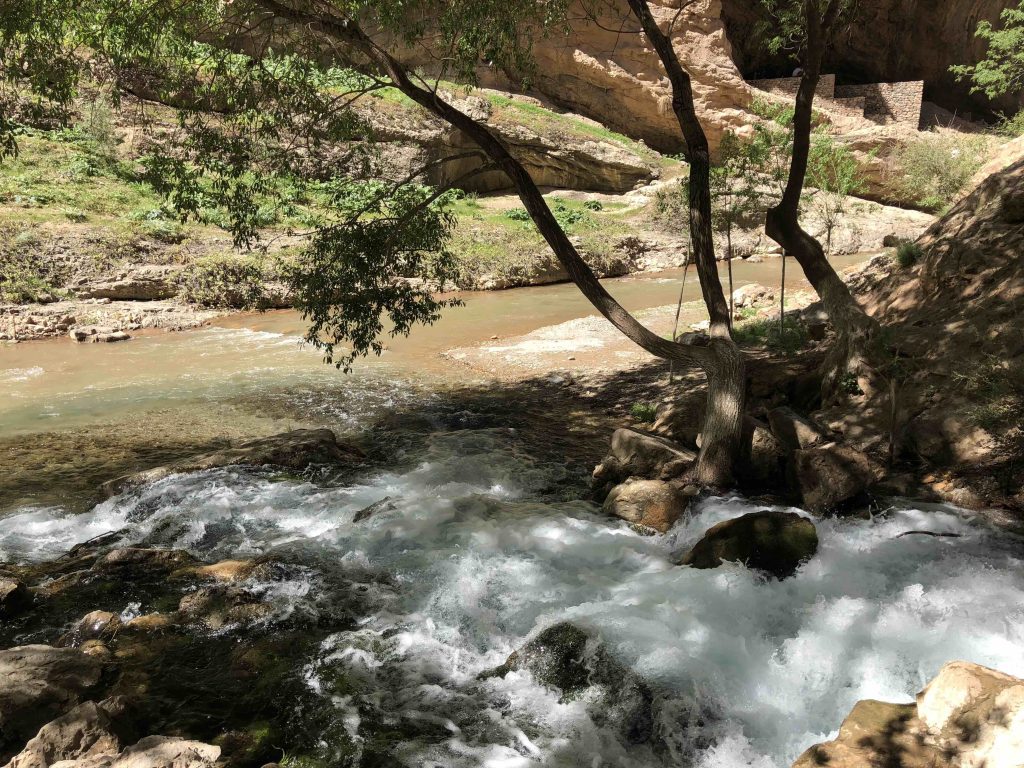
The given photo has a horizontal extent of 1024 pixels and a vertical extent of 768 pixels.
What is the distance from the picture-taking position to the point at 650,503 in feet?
24.9

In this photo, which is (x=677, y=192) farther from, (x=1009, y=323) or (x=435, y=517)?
(x=435, y=517)

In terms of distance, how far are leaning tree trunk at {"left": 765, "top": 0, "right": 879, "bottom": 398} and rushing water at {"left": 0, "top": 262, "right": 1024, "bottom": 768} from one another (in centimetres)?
259

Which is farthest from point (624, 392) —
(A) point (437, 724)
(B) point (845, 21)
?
(A) point (437, 724)

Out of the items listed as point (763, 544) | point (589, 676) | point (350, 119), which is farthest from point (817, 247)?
point (589, 676)

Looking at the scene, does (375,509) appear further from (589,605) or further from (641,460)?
(641,460)

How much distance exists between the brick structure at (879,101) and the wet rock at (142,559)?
3586cm

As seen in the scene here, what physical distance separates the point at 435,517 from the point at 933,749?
16.8ft

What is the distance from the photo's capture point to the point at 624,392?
1267cm

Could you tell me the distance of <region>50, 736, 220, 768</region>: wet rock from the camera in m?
3.78

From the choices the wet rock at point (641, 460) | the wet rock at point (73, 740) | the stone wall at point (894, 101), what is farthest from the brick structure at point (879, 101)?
the wet rock at point (73, 740)

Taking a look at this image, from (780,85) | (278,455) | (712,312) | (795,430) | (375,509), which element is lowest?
(375,509)

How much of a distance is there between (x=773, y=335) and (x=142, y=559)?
38.8ft

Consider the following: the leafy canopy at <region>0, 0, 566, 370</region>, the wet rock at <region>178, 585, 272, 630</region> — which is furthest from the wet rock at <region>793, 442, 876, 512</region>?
the wet rock at <region>178, 585, 272, 630</region>

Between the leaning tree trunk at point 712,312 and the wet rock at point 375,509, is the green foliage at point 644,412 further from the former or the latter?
the wet rock at point 375,509
